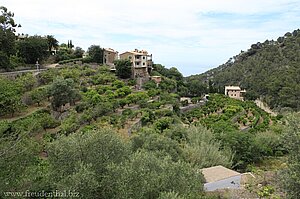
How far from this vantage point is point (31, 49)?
32.4m

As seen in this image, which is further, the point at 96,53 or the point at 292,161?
the point at 96,53

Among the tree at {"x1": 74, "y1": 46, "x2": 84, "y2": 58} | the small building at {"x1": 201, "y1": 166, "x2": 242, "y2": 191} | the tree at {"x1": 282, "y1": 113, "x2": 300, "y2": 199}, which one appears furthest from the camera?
the tree at {"x1": 74, "y1": 46, "x2": 84, "y2": 58}

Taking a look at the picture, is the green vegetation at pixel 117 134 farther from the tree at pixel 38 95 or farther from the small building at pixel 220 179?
the small building at pixel 220 179

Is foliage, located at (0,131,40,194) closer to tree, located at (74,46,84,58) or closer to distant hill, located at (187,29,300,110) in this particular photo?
tree, located at (74,46,84,58)

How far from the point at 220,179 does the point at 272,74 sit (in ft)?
186

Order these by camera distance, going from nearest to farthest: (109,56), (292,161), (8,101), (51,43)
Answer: (292,161) < (8,101) < (51,43) < (109,56)

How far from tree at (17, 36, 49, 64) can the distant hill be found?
3620cm

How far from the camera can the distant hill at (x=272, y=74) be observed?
2057 inches

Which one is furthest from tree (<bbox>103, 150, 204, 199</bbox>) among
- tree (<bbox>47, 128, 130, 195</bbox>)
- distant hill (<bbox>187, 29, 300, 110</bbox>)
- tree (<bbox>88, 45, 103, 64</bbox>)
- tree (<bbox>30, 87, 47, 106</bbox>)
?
distant hill (<bbox>187, 29, 300, 110</bbox>)

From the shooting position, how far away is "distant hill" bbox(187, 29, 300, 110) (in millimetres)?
52250

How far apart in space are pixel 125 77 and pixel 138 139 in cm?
2215

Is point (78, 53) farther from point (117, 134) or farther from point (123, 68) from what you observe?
point (117, 134)

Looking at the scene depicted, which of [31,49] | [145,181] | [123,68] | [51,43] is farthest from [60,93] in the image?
[51,43]

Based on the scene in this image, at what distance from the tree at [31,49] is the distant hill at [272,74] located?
36.2 metres
